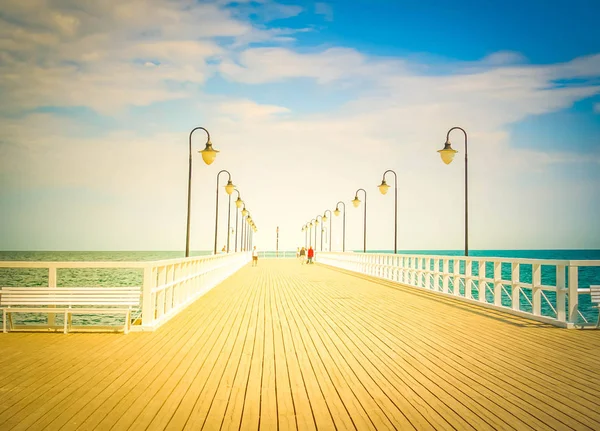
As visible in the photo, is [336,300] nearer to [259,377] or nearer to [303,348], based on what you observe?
[303,348]

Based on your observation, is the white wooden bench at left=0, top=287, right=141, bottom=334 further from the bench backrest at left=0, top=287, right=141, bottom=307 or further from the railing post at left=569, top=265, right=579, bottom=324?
the railing post at left=569, top=265, right=579, bottom=324

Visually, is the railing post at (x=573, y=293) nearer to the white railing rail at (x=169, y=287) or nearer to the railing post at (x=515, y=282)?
the railing post at (x=515, y=282)

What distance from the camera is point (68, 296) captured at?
8.85 meters

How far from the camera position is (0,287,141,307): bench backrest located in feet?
28.7

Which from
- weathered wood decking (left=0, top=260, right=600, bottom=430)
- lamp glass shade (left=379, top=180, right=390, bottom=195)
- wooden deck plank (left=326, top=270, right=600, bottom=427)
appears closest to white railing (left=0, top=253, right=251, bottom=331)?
weathered wood decking (left=0, top=260, right=600, bottom=430)

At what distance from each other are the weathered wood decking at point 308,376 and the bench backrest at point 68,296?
0.53m

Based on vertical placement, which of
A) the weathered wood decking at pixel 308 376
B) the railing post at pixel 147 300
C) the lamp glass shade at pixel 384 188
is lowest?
the weathered wood decking at pixel 308 376

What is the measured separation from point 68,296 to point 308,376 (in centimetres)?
484

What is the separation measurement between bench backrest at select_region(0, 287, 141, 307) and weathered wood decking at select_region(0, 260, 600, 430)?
1.74 ft

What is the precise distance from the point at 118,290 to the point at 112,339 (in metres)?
0.92

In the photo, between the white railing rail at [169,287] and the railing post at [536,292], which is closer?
the white railing rail at [169,287]

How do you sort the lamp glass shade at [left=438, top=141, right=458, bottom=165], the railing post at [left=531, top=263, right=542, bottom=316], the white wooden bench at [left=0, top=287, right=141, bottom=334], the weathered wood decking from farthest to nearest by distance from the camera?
the lamp glass shade at [left=438, top=141, right=458, bottom=165]
the railing post at [left=531, top=263, right=542, bottom=316]
the white wooden bench at [left=0, top=287, right=141, bottom=334]
the weathered wood decking

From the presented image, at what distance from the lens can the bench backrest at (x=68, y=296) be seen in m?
8.74

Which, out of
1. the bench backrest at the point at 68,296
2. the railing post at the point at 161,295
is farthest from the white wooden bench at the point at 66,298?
the railing post at the point at 161,295
